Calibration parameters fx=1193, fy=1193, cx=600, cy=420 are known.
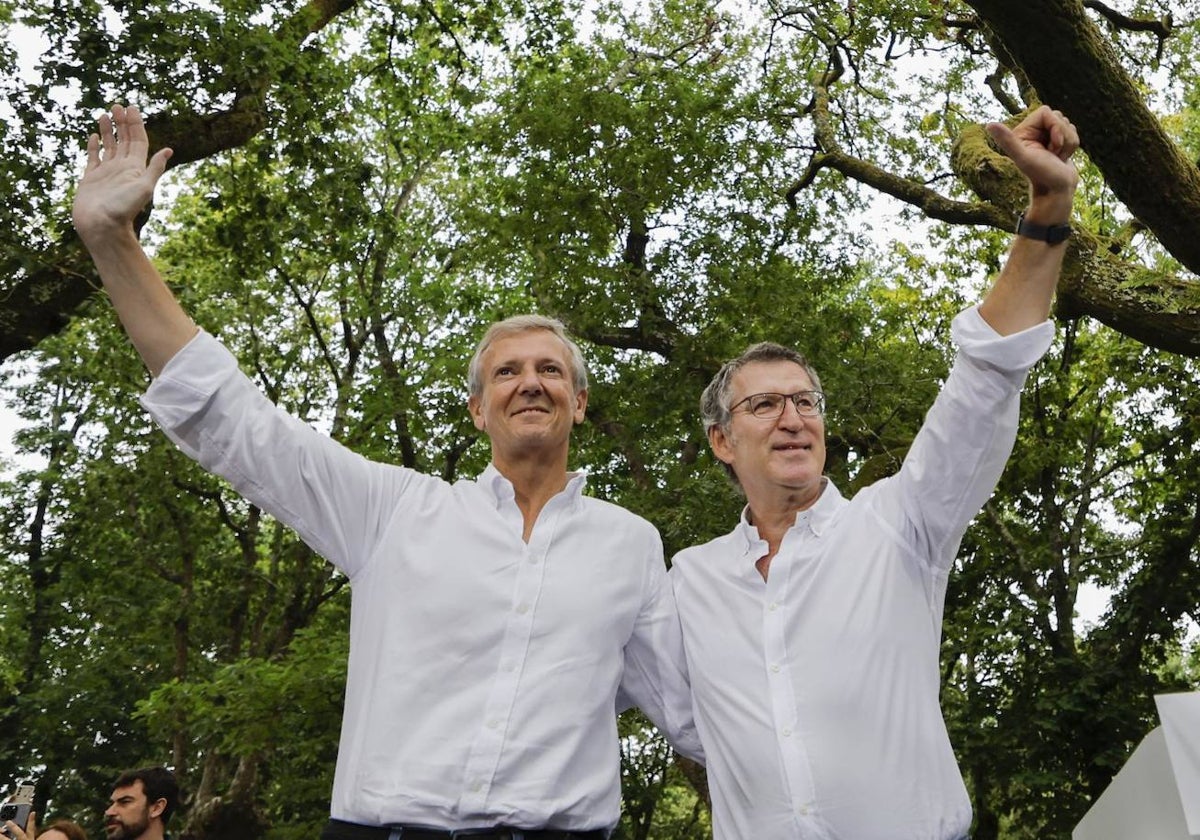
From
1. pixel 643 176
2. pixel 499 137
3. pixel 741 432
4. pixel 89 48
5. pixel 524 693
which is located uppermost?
pixel 499 137

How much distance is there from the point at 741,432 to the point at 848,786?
0.92 metres

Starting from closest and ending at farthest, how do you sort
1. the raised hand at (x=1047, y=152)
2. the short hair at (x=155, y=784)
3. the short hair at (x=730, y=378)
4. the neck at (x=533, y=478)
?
1. the raised hand at (x=1047, y=152)
2. the neck at (x=533, y=478)
3. the short hair at (x=730, y=378)
4. the short hair at (x=155, y=784)

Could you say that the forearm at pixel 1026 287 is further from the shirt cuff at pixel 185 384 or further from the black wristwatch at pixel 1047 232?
the shirt cuff at pixel 185 384

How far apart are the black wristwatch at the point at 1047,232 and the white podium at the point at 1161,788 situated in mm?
3018

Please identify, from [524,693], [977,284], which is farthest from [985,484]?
[977,284]

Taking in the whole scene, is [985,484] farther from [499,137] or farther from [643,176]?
[499,137]

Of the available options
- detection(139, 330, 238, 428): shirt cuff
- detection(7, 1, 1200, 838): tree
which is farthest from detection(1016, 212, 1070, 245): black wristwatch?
detection(7, 1, 1200, 838): tree

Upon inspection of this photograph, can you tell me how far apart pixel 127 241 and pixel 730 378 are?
1.49m

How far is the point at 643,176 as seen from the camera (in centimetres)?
1281

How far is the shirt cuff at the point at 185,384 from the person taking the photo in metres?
2.45

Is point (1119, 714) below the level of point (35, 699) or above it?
below

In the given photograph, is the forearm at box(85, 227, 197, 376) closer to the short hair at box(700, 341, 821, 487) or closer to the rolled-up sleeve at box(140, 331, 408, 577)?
the rolled-up sleeve at box(140, 331, 408, 577)

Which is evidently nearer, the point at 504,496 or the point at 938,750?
the point at 938,750

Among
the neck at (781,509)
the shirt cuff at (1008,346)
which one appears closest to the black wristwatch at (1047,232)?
the shirt cuff at (1008,346)
